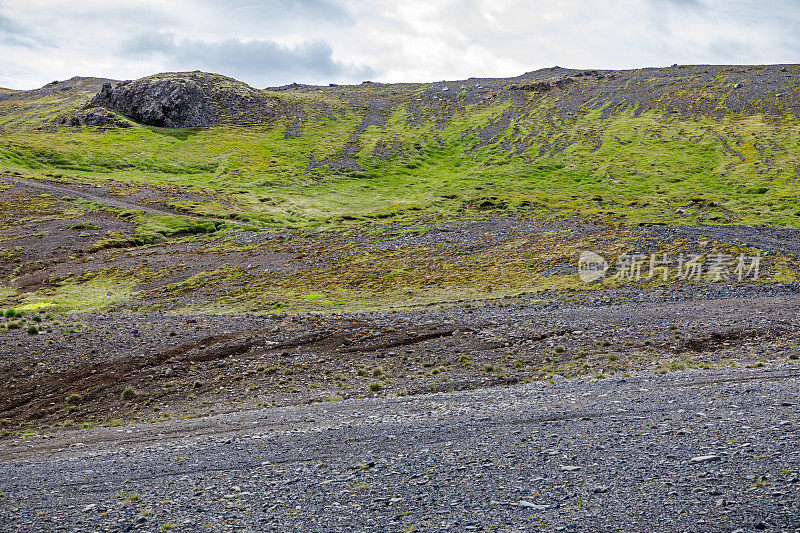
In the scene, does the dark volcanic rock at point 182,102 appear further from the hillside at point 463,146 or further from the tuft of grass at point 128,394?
the tuft of grass at point 128,394

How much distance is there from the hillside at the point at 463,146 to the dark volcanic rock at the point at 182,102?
1.38 feet

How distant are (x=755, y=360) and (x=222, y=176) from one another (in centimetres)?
9213

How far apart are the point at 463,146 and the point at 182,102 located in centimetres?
7148

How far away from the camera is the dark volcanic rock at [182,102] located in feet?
424

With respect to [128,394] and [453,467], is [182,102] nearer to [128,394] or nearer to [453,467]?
[128,394]

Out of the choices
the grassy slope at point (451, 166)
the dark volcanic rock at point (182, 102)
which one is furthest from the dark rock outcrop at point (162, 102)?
the grassy slope at point (451, 166)

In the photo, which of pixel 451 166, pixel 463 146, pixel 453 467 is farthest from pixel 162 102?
pixel 453 467

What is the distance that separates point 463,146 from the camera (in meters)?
118

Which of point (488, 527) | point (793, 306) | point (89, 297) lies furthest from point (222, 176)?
point (488, 527)

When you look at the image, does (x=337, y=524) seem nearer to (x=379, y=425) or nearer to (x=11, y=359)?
(x=379, y=425)

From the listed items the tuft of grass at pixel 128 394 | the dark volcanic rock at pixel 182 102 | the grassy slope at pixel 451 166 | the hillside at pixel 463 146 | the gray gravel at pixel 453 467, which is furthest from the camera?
the dark volcanic rock at pixel 182 102

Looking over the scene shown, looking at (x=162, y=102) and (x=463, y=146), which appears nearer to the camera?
(x=463, y=146)

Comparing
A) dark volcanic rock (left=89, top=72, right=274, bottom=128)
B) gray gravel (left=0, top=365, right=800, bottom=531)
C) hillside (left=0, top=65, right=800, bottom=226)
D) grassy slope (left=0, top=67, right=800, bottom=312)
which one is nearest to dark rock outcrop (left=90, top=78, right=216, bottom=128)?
dark volcanic rock (left=89, top=72, right=274, bottom=128)

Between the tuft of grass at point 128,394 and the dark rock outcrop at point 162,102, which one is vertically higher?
the dark rock outcrop at point 162,102
